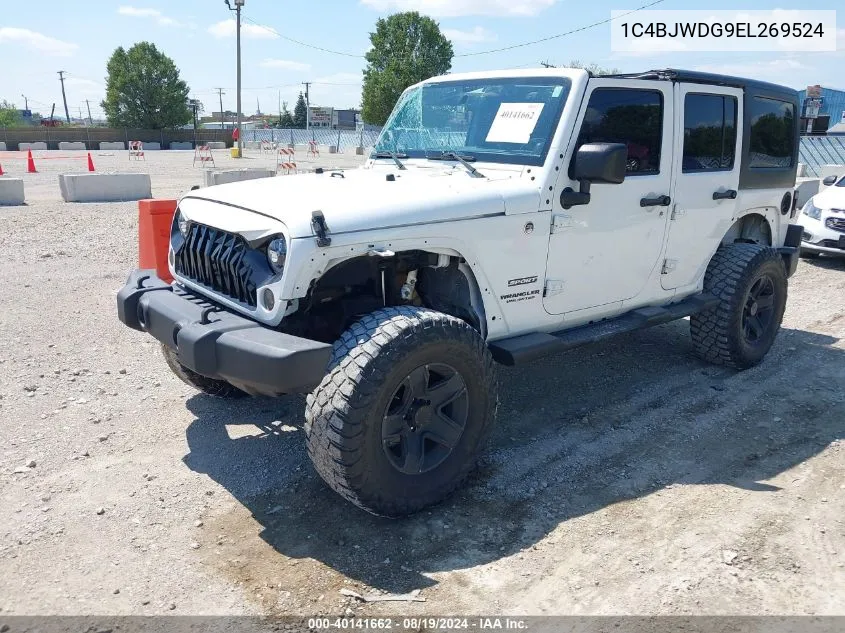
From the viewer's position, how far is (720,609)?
9.19ft

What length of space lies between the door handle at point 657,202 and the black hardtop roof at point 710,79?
78cm

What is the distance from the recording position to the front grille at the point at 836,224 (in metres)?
9.52

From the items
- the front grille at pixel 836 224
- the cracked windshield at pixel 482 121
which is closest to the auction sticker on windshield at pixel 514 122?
the cracked windshield at pixel 482 121

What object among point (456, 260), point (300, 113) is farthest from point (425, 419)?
point (300, 113)

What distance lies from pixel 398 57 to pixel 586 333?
181 feet

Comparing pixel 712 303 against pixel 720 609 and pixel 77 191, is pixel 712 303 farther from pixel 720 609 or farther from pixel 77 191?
pixel 77 191

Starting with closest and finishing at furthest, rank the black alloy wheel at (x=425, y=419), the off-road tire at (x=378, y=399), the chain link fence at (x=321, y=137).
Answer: the off-road tire at (x=378, y=399) → the black alloy wheel at (x=425, y=419) → the chain link fence at (x=321, y=137)

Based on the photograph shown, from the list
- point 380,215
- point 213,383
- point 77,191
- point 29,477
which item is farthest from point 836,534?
Answer: point 77,191

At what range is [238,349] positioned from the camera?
9.76 feet

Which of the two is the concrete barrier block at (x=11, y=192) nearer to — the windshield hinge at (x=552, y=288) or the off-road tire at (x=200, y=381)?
the off-road tire at (x=200, y=381)

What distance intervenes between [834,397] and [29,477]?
5.28 meters

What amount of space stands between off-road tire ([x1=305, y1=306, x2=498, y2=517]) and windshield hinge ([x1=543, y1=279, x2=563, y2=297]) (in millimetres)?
729

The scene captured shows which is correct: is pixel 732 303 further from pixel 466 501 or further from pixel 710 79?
pixel 466 501

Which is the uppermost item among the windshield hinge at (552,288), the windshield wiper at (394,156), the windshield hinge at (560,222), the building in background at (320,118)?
the building in background at (320,118)
